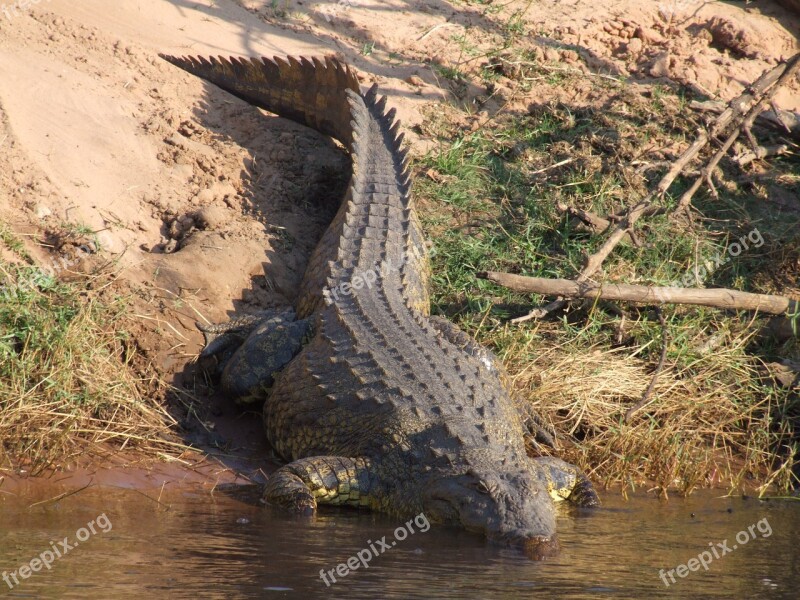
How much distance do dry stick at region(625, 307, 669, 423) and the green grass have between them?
2.8 inches

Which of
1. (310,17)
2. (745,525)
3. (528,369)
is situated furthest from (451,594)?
(310,17)

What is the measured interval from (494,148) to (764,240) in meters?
2.44

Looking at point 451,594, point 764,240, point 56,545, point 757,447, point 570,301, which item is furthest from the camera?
point 764,240

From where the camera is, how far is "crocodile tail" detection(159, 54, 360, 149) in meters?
8.23

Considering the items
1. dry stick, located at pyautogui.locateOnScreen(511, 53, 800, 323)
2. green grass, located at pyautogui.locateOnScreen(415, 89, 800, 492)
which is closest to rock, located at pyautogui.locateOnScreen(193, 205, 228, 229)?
green grass, located at pyautogui.locateOnScreen(415, 89, 800, 492)

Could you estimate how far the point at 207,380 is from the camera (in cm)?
630

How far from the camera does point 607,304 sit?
278 inches

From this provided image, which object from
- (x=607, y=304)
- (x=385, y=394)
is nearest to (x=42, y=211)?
(x=385, y=394)

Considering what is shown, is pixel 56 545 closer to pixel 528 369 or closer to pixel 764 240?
pixel 528 369

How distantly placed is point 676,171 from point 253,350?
3535 millimetres

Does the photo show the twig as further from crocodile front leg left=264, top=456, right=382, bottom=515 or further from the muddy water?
crocodile front leg left=264, top=456, right=382, bottom=515

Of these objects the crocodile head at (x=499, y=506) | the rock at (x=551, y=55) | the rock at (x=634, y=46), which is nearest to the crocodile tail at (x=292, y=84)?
the rock at (x=551, y=55)

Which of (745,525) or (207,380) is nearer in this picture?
(745,525)

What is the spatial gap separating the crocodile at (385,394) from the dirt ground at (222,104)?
1.30ft
